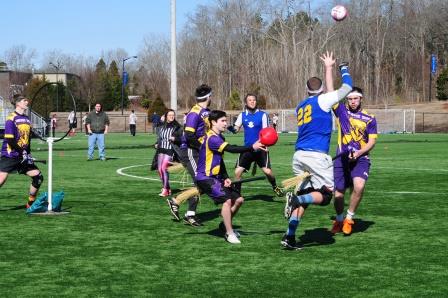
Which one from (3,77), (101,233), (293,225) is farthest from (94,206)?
(3,77)

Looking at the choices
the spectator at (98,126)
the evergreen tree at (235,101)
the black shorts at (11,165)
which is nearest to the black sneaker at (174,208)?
the black shorts at (11,165)

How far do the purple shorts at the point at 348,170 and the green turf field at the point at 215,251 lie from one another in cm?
75

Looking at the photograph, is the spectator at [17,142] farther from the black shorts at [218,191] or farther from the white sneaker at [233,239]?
the white sneaker at [233,239]

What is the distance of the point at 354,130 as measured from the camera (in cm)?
1141

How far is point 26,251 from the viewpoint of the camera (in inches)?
390

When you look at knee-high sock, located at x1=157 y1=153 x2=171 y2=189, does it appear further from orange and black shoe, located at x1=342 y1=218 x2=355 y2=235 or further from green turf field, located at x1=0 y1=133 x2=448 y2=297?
orange and black shoe, located at x1=342 y1=218 x2=355 y2=235

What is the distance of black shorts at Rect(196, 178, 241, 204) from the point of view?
10.5 m

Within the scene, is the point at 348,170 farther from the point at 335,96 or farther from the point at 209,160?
the point at 209,160

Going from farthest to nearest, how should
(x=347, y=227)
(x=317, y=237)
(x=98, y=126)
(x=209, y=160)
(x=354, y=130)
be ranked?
(x=98, y=126) < (x=354, y=130) < (x=347, y=227) < (x=317, y=237) < (x=209, y=160)

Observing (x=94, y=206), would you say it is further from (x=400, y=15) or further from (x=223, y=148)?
(x=400, y=15)

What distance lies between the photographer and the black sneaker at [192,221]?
12.1 m

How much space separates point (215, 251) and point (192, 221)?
2.27 metres

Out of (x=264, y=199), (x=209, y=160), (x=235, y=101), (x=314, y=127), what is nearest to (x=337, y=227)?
(x=314, y=127)

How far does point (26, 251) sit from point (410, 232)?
204 inches
